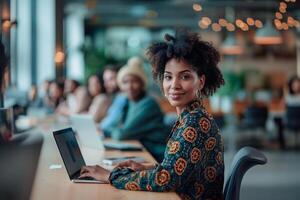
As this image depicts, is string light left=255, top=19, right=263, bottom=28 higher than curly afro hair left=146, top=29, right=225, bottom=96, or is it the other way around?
string light left=255, top=19, right=263, bottom=28

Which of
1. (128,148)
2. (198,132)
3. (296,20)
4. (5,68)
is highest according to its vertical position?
(296,20)

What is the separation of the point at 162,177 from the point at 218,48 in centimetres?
733

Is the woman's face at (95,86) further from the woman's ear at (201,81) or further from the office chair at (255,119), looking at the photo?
the office chair at (255,119)

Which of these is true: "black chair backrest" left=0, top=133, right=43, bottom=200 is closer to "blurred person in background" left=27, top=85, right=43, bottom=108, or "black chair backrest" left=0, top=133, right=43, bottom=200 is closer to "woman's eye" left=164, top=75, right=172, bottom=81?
"woman's eye" left=164, top=75, right=172, bottom=81

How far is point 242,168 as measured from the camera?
2.61 meters

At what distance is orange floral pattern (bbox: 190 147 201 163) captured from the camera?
2.38 metres

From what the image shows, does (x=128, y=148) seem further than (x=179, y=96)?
Yes

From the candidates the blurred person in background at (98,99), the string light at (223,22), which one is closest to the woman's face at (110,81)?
the blurred person in background at (98,99)

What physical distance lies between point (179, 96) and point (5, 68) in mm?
777

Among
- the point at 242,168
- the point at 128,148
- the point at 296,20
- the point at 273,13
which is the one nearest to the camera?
the point at 242,168

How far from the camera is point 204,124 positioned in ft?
8.16

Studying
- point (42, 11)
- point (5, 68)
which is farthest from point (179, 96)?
point (42, 11)

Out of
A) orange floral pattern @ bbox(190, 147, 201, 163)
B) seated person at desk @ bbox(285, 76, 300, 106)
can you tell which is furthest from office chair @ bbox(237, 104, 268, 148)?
orange floral pattern @ bbox(190, 147, 201, 163)

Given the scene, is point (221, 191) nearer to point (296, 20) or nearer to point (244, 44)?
point (296, 20)
